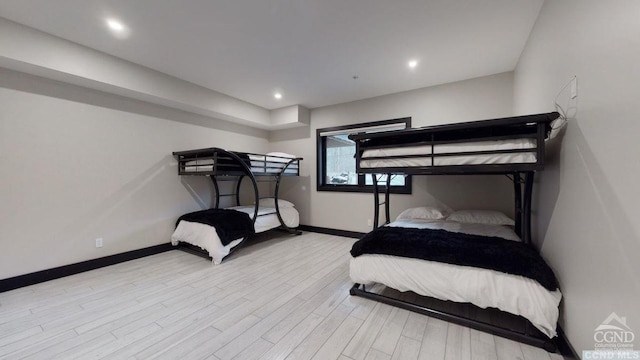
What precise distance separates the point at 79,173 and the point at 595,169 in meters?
4.42

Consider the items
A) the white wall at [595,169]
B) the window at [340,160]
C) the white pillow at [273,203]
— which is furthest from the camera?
the white pillow at [273,203]

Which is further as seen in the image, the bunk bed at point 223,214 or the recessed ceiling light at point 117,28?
the bunk bed at point 223,214

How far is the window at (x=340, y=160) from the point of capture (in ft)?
13.6

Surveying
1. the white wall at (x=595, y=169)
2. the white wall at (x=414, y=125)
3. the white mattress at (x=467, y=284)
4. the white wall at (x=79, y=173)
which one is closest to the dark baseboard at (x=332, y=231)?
the white wall at (x=414, y=125)

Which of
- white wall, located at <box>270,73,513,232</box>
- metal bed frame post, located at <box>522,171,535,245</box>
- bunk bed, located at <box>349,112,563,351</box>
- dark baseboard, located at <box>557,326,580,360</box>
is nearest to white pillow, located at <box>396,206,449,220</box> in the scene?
white wall, located at <box>270,73,513,232</box>

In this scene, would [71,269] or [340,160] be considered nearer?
[71,269]

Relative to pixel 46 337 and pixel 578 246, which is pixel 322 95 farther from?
pixel 46 337

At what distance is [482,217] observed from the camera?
2.81m

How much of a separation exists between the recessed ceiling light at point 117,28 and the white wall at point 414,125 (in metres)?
2.98

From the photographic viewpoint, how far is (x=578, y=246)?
1312 mm

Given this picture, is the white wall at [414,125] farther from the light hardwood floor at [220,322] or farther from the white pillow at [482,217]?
the light hardwood floor at [220,322]

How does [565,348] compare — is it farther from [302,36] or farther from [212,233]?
[212,233]

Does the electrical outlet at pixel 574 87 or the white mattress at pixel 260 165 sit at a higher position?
the electrical outlet at pixel 574 87

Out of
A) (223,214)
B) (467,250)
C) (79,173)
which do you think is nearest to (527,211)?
(467,250)
